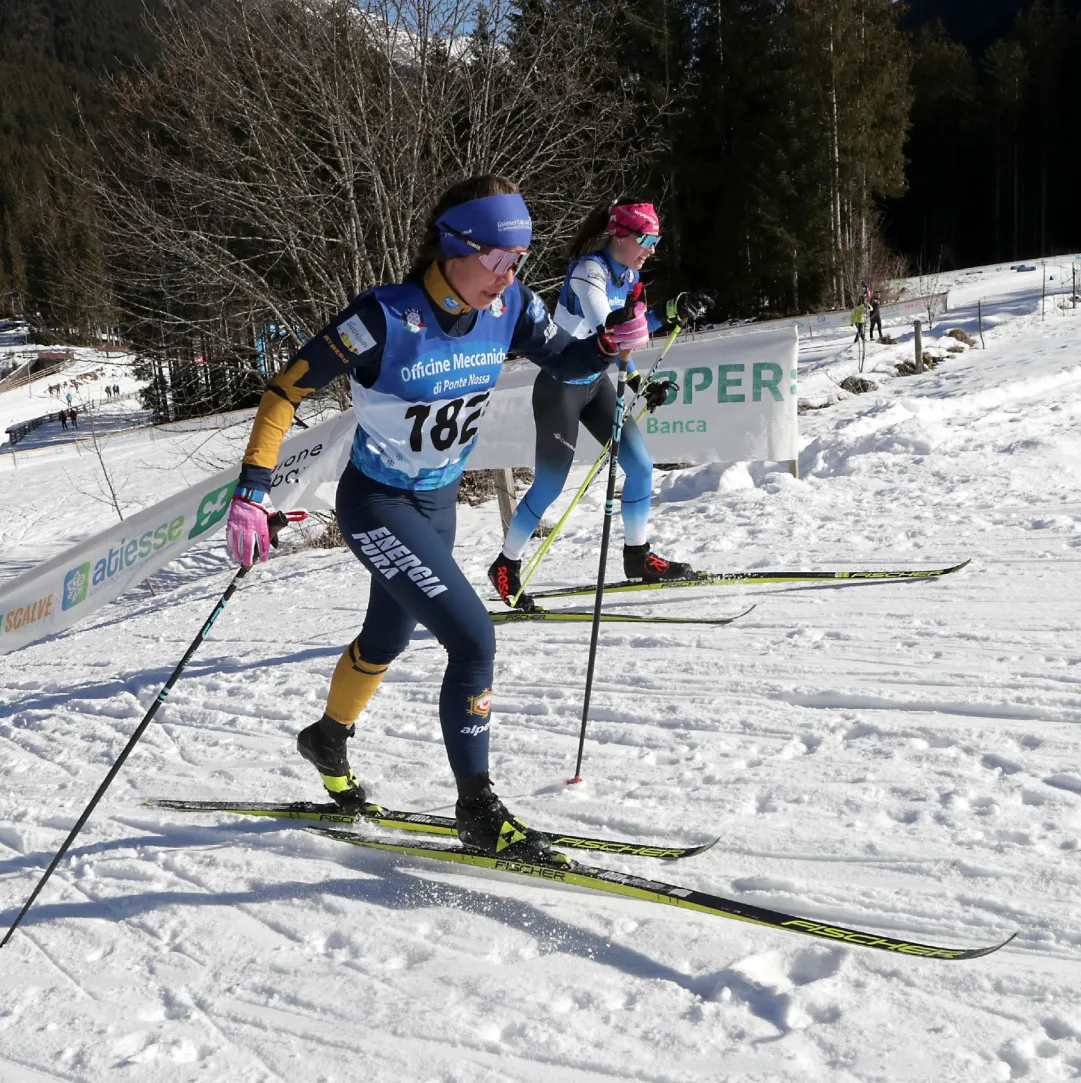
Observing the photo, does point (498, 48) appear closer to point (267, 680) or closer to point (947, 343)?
point (267, 680)

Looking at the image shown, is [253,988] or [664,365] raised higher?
[664,365]

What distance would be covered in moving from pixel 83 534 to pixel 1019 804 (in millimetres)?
16351

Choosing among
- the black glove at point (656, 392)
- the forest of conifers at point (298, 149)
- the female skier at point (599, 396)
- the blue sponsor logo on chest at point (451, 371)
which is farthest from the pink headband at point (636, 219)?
the forest of conifers at point (298, 149)

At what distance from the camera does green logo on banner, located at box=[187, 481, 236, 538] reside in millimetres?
7148

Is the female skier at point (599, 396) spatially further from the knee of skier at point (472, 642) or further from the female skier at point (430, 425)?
the knee of skier at point (472, 642)

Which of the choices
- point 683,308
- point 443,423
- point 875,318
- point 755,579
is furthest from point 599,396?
point 875,318

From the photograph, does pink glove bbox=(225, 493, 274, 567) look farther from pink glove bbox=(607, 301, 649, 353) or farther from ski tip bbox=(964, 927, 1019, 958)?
ski tip bbox=(964, 927, 1019, 958)

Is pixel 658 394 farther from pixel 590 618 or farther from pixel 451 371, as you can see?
pixel 451 371

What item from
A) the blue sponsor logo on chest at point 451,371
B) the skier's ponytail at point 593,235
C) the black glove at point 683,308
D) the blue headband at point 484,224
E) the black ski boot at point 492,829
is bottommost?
the black ski boot at point 492,829

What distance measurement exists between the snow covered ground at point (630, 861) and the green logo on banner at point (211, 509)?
1.12 metres

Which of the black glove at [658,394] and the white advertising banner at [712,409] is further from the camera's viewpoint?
the white advertising banner at [712,409]

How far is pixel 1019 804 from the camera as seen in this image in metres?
2.89

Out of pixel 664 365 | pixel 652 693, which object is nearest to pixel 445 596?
pixel 652 693

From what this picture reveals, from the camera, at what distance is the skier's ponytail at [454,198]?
2834mm
